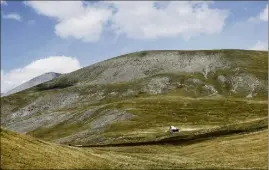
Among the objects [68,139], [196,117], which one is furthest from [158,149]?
[196,117]

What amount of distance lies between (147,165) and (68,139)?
311ft

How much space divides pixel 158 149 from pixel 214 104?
90.1m

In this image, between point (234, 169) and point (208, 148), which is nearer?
point (234, 169)

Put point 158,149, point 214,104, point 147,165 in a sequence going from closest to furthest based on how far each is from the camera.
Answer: point 147,165 → point 158,149 → point 214,104

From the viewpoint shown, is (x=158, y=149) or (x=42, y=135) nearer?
(x=158, y=149)

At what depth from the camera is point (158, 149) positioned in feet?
302

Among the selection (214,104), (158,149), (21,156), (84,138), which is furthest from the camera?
(214,104)

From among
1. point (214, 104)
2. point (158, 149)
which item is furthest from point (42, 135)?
point (158, 149)

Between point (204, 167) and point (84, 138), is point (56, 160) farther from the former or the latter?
point (84, 138)

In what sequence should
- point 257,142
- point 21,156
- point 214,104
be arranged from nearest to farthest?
point 21,156 < point 257,142 < point 214,104

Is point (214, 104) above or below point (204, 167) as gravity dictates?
above

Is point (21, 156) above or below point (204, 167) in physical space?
above

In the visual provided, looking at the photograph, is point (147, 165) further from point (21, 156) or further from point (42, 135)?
point (42, 135)

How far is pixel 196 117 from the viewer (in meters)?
157
